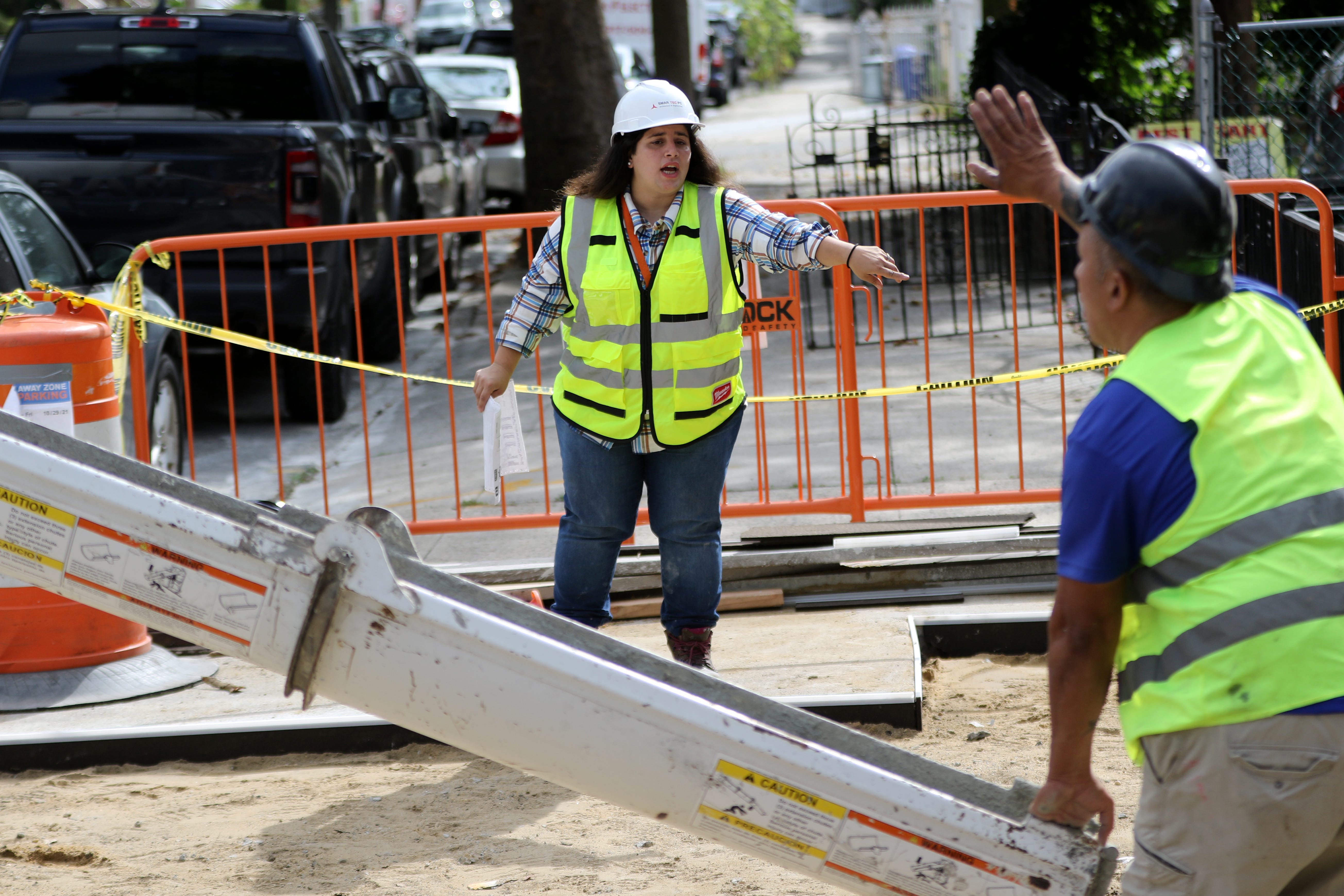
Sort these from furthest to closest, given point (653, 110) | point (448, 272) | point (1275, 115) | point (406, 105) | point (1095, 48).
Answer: point (1095, 48), point (448, 272), point (1275, 115), point (406, 105), point (653, 110)

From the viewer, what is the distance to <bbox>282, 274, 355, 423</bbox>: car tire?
8609mm

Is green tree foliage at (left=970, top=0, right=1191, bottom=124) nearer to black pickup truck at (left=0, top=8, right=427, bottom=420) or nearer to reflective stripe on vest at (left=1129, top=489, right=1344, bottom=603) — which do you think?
black pickup truck at (left=0, top=8, right=427, bottom=420)

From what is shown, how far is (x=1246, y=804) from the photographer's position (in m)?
2.04

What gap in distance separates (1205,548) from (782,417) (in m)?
7.07

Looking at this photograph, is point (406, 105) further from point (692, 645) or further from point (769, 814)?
point (769, 814)

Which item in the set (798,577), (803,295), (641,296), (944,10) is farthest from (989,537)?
(944,10)

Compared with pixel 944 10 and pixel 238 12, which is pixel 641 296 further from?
pixel 944 10

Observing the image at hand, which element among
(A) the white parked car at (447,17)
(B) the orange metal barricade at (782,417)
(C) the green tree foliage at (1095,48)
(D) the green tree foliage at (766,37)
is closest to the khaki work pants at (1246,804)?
(B) the orange metal barricade at (782,417)

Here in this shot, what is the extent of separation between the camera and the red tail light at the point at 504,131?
17.1 m

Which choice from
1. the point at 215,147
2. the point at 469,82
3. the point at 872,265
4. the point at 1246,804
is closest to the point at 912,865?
the point at 1246,804

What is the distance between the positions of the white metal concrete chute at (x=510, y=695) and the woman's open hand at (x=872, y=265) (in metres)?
1.91

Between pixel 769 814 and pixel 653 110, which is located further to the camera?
pixel 653 110

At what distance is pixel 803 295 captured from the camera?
1370 centimetres

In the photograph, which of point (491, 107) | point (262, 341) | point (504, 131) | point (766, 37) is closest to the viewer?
point (262, 341)
